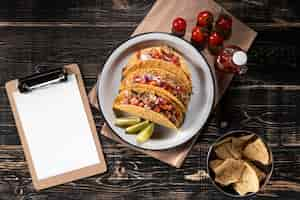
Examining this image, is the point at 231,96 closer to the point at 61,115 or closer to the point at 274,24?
the point at 274,24

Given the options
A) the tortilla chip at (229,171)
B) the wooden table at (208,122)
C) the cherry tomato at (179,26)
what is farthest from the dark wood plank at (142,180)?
the cherry tomato at (179,26)

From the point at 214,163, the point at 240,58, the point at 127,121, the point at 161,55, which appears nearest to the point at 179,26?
the point at 161,55

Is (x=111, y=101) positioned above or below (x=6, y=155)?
above

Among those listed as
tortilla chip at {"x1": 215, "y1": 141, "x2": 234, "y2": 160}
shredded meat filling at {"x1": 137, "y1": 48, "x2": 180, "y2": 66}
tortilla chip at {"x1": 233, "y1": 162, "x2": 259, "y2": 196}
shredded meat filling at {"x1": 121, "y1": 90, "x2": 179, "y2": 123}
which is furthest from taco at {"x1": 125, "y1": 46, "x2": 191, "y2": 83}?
A: tortilla chip at {"x1": 233, "y1": 162, "x2": 259, "y2": 196}

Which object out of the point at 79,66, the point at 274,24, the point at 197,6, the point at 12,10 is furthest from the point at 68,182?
the point at 274,24

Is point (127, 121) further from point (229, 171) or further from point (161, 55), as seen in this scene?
point (229, 171)

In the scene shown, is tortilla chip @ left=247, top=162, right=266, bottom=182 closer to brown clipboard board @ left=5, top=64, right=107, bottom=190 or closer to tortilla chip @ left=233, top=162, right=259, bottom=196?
tortilla chip @ left=233, top=162, right=259, bottom=196
